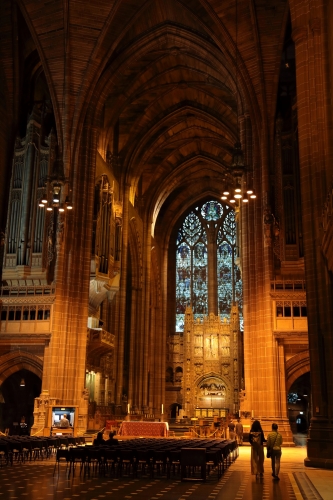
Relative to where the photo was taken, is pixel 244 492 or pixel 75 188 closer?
pixel 244 492

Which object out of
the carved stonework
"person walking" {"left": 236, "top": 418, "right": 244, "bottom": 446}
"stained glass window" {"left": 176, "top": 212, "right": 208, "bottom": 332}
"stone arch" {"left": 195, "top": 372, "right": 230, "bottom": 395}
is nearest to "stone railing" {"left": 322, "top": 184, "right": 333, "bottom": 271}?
"person walking" {"left": 236, "top": 418, "right": 244, "bottom": 446}

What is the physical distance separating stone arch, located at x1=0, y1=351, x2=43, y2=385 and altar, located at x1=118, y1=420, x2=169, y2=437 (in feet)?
15.6

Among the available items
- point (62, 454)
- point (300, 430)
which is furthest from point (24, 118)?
point (300, 430)

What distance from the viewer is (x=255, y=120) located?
2633 centimetres

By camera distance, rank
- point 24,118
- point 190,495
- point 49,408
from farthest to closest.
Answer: point 24,118 → point 49,408 → point 190,495

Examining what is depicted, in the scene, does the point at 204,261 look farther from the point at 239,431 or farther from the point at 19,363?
the point at 239,431

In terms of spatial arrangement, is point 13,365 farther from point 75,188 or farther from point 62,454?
point 62,454

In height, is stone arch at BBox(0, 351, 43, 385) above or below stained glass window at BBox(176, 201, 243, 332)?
below

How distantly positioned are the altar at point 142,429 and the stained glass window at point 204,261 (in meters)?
22.1

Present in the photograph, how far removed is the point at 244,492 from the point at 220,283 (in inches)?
1410

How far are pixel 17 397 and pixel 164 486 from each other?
816 inches

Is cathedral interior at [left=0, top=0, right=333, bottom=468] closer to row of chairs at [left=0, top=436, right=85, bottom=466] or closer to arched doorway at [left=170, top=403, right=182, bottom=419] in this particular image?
row of chairs at [left=0, top=436, right=85, bottom=466]

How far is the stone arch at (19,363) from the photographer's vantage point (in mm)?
24406

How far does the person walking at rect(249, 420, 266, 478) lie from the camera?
11430 mm
